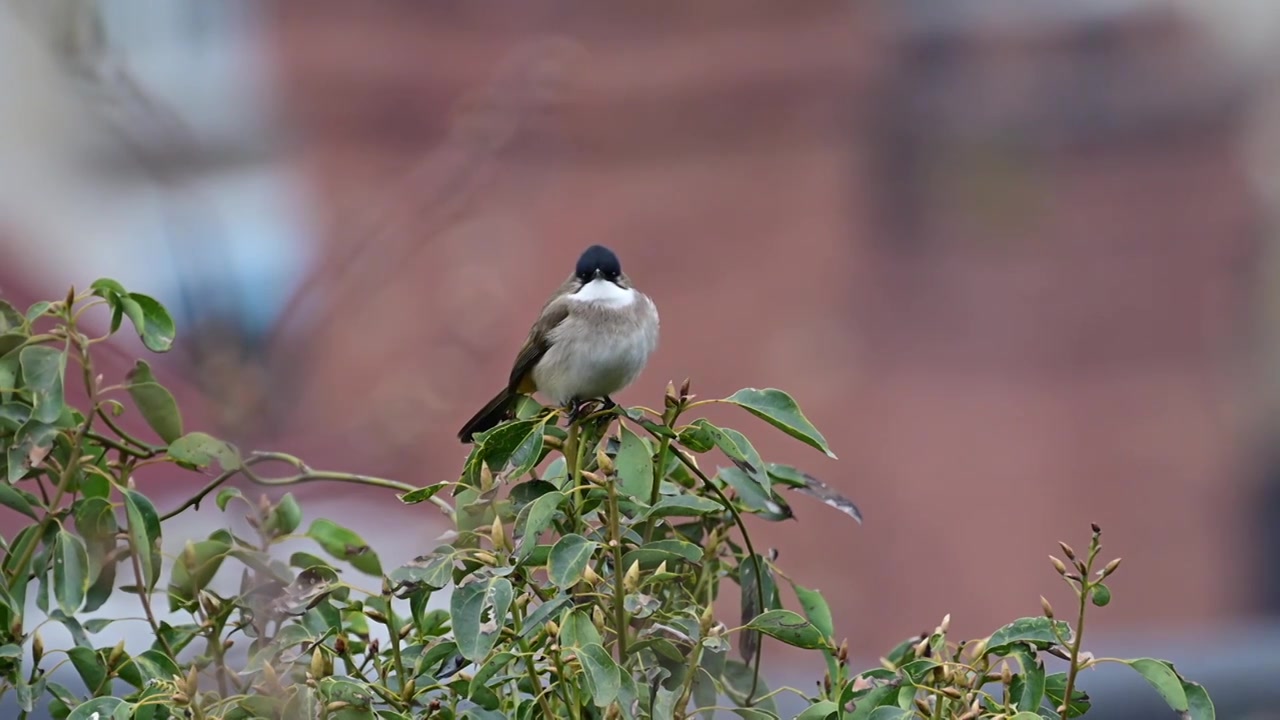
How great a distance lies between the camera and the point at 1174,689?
1.86m

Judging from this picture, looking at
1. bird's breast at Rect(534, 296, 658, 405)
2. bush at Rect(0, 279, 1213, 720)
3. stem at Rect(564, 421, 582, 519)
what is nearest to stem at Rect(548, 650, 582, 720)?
bush at Rect(0, 279, 1213, 720)

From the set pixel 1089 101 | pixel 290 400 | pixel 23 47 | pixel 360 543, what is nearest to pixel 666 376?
pixel 1089 101

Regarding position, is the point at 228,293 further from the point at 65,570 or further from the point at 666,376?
the point at 666,376

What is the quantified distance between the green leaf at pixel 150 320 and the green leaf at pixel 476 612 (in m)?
0.62

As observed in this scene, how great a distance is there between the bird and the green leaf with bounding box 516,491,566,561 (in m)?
1.52

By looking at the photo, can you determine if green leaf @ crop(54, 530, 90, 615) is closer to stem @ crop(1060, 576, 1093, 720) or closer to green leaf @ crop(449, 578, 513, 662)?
green leaf @ crop(449, 578, 513, 662)

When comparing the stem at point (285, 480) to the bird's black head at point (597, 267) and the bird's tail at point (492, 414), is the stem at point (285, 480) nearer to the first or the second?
the bird's tail at point (492, 414)

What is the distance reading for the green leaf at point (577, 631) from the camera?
1.81 meters

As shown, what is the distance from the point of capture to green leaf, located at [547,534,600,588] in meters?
1.81

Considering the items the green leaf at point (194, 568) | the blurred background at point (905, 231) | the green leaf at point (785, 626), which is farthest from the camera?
the blurred background at point (905, 231)

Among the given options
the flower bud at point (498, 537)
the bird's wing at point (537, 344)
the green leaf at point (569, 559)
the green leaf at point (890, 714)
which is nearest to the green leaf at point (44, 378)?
the flower bud at point (498, 537)

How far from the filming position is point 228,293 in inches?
121

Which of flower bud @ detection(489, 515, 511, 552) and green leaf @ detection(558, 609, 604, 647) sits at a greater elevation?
flower bud @ detection(489, 515, 511, 552)

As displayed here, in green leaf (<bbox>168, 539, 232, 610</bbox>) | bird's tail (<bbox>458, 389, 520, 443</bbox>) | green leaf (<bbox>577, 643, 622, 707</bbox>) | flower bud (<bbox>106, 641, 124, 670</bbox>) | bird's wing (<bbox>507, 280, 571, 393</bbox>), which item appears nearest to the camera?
green leaf (<bbox>577, 643, 622, 707</bbox>)
